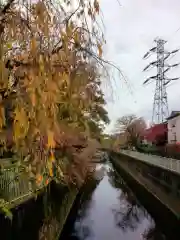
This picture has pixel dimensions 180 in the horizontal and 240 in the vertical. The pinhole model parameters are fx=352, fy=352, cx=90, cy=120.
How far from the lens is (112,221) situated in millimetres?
15594

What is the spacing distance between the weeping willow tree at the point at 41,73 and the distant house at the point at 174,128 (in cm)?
2641

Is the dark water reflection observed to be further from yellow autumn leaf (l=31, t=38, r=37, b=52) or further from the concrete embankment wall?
yellow autumn leaf (l=31, t=38, r=37, b=52)

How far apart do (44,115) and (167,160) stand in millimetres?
15958

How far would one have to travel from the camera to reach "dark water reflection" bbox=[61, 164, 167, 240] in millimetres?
13062

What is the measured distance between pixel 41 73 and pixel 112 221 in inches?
555

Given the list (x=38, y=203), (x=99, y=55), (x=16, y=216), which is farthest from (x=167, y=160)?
(x=99, y=55)

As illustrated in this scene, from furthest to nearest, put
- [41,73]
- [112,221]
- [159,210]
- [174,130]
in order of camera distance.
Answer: [174,130] → [159,210] → [112,221] → [41,73]

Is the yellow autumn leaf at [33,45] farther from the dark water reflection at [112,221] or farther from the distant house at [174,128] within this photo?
the distant house at [174,128]

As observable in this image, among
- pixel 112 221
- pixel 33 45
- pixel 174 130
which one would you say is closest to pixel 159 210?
pixel 112 221

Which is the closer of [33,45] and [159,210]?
[33,45]

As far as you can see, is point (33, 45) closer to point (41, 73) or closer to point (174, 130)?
point (41, 73)

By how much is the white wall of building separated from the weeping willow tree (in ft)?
86.6

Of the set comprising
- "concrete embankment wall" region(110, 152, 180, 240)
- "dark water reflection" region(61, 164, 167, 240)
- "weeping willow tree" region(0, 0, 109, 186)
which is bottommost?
"dark water reflection" region(61, 164, 167, 240)

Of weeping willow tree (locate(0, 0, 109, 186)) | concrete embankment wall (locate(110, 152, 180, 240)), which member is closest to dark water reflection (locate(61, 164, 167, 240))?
concrete embankment wall (locate(110, 152, 180, 240))
